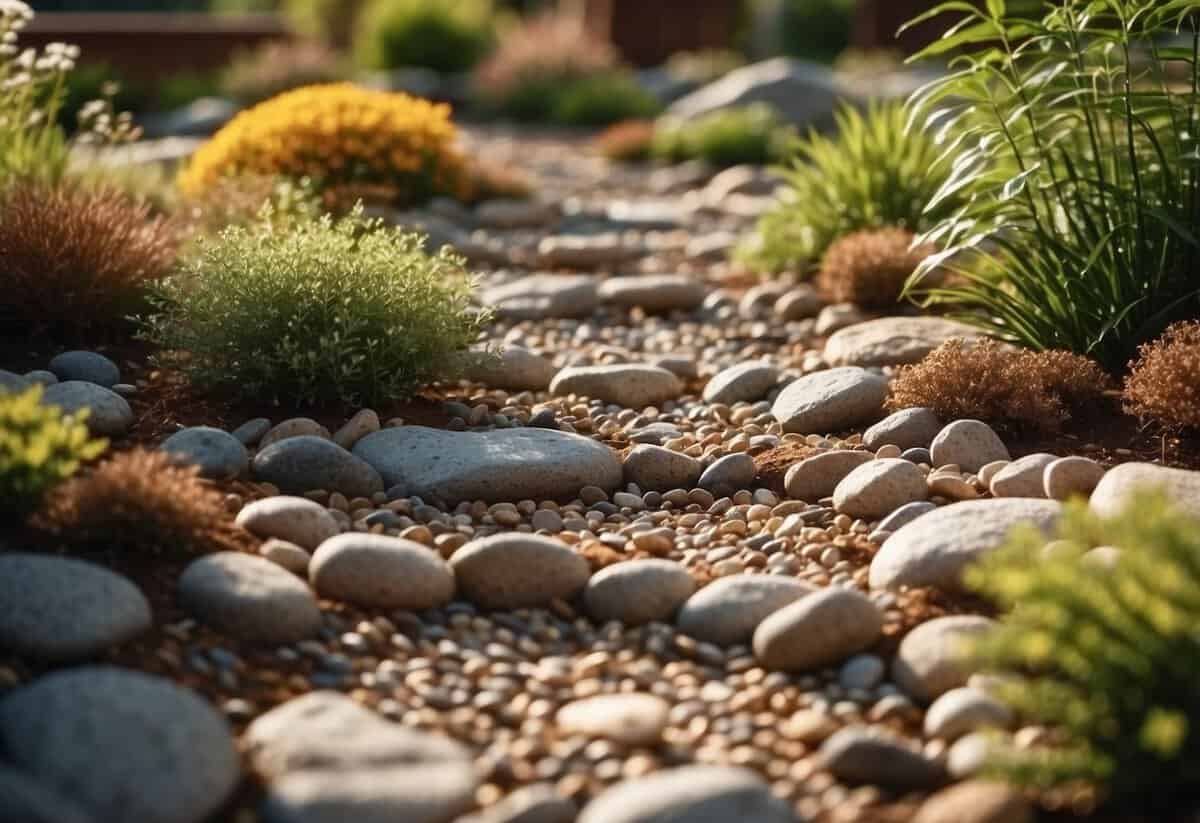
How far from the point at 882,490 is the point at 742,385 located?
146 centimetres

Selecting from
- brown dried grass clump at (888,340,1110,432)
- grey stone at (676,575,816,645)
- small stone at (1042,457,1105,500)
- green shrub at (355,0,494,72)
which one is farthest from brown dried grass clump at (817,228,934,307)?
green shrub at (355,0,494,72)

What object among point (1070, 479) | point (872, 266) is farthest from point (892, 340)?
point (1070, 479)

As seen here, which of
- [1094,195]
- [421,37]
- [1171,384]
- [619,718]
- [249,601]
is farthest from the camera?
[421,37]

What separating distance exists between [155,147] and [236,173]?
3745mm

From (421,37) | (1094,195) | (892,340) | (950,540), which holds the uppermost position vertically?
(421,37)

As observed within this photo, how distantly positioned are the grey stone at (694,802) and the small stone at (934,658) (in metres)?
0.70

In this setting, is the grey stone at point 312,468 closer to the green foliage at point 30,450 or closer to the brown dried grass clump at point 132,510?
the brown dried grass clump at point 132,510

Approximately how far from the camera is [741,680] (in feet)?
11.9

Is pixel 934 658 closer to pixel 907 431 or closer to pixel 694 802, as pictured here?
pixel 694 802

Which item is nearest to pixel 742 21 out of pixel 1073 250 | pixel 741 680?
pixel 1073 250

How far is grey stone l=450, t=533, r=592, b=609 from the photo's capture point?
13.0 ft

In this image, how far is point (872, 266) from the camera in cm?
686

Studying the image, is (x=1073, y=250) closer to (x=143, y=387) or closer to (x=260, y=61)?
(x=143, y=387)

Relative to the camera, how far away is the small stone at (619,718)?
326 centimetres
